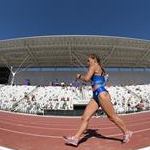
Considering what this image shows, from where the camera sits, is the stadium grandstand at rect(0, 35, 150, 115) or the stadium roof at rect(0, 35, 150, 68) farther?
the stadium roof at rect(0, 35, 150, 68)

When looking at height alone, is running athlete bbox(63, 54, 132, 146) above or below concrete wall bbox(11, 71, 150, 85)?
below

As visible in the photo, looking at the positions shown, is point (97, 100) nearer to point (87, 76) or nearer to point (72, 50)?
point (87, 76)

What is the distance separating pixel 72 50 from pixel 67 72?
13.4 m

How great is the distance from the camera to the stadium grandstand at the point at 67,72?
3011cm

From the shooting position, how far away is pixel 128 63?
5031cm

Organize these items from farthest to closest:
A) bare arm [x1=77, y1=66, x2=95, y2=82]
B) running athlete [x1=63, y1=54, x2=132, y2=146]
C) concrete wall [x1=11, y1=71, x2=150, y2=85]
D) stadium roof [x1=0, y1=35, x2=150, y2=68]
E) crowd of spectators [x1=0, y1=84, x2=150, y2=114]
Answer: concrete wall [x1=11, y1=71, x2=150, y2=85]
stadium roof [x1=0, y1=35, x2=150, y2=68]
crowd of spectators [x1=0, y1=84, x2=150, y2=114]
running athlete [x1=63, y1=54, x2=132, y2=146]
bare arm [x1=77, y1=66, x2=95, y2=82]

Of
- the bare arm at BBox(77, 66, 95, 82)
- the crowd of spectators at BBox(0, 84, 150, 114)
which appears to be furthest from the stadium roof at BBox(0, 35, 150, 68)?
the bare arm at BBox(77, 66, 95, 82)

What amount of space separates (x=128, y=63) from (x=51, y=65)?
1770 centimetres

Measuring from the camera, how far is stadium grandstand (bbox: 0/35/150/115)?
30109 mm

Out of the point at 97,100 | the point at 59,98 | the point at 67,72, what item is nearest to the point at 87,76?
the point at 97,100

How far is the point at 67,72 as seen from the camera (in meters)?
53.0

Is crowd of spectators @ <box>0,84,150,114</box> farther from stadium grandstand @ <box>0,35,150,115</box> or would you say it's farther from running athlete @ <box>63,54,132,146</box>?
running athlete @ <box>63,54,132,146</box>

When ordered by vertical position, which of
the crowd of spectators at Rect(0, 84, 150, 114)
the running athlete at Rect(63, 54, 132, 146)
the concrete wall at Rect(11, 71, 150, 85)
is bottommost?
the running athlete at Rect(63, 54, 132, 146)

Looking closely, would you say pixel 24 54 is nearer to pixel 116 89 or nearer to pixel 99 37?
pixel 99 37
